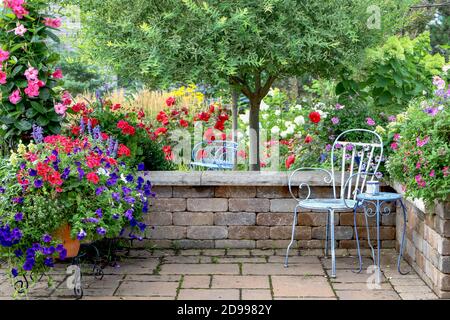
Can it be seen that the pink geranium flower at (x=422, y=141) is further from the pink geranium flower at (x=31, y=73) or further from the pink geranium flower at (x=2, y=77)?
the pink geranium flower at (x=2, y=77)

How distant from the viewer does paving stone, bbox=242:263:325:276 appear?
425 centimetres

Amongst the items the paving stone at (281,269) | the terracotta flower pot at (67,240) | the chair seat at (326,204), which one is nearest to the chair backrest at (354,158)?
the chair seat at (326,204)

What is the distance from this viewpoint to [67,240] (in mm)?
3762

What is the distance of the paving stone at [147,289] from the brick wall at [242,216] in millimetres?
837

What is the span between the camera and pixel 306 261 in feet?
15.0

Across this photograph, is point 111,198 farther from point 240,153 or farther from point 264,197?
point 240,153

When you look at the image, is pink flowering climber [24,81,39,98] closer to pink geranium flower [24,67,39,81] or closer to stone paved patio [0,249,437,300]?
pink geranium flower [24,67,39,81]

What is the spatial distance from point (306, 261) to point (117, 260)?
51.3 inches

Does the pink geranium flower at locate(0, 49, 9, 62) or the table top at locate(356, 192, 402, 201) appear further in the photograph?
the pink geranium flower at locate(0, 49, 9, 62)

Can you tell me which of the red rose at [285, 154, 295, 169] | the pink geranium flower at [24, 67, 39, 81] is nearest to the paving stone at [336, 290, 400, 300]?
the red rose at [285, 154, 295, 169]

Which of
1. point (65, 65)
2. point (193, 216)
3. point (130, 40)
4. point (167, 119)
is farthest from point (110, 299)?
point (65, 65)

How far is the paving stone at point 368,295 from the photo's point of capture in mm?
3729

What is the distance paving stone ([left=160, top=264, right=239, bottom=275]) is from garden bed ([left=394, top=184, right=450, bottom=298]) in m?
1.16

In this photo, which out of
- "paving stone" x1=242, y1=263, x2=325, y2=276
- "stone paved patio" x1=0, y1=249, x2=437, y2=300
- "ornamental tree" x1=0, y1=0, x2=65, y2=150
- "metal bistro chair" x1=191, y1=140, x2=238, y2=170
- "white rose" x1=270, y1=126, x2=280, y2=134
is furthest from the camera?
"white rose" x1=270, y1=126, x2=280, y2=134
